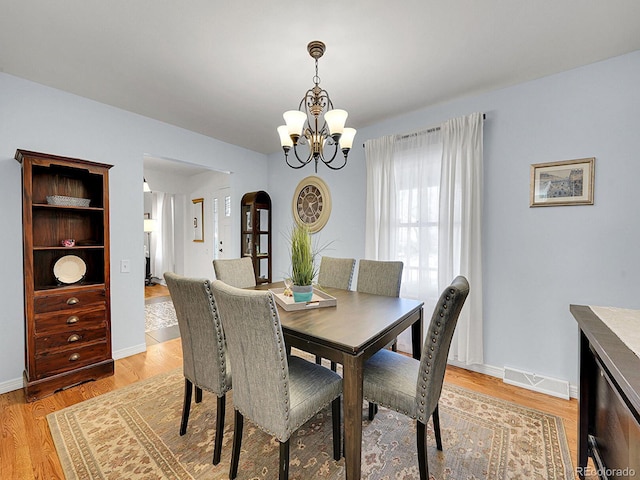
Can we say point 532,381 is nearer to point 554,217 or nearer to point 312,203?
point 554,217

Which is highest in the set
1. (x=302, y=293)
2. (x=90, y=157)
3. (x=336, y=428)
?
(x=90, y=157)

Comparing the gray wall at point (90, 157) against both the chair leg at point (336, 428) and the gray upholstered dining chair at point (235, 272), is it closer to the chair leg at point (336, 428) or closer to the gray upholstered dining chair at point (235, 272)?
the gray upholstered dining chair at point (235, 272)

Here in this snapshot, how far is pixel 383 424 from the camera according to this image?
1970mm

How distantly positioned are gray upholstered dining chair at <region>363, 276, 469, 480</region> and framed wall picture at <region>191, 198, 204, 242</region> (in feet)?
16.2

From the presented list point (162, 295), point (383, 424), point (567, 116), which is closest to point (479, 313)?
point (383, 424)

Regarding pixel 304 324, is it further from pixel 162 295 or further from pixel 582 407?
pixel 162 295

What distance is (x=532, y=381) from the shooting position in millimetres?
2439

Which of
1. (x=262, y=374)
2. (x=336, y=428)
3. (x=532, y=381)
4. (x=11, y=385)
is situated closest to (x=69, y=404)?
(x=11, y=385)

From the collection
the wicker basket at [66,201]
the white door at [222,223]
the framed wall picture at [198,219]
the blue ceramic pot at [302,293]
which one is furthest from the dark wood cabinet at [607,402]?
the framed wall picture at [198,219]

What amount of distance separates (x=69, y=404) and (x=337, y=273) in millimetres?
2358

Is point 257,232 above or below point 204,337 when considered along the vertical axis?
above

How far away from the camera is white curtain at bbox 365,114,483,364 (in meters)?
2.64

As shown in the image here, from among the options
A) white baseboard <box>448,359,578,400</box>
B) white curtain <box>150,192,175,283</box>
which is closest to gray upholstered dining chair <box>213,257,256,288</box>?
white baseboard <box>448,359,578,400</box>

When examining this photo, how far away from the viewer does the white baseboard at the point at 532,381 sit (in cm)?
230
